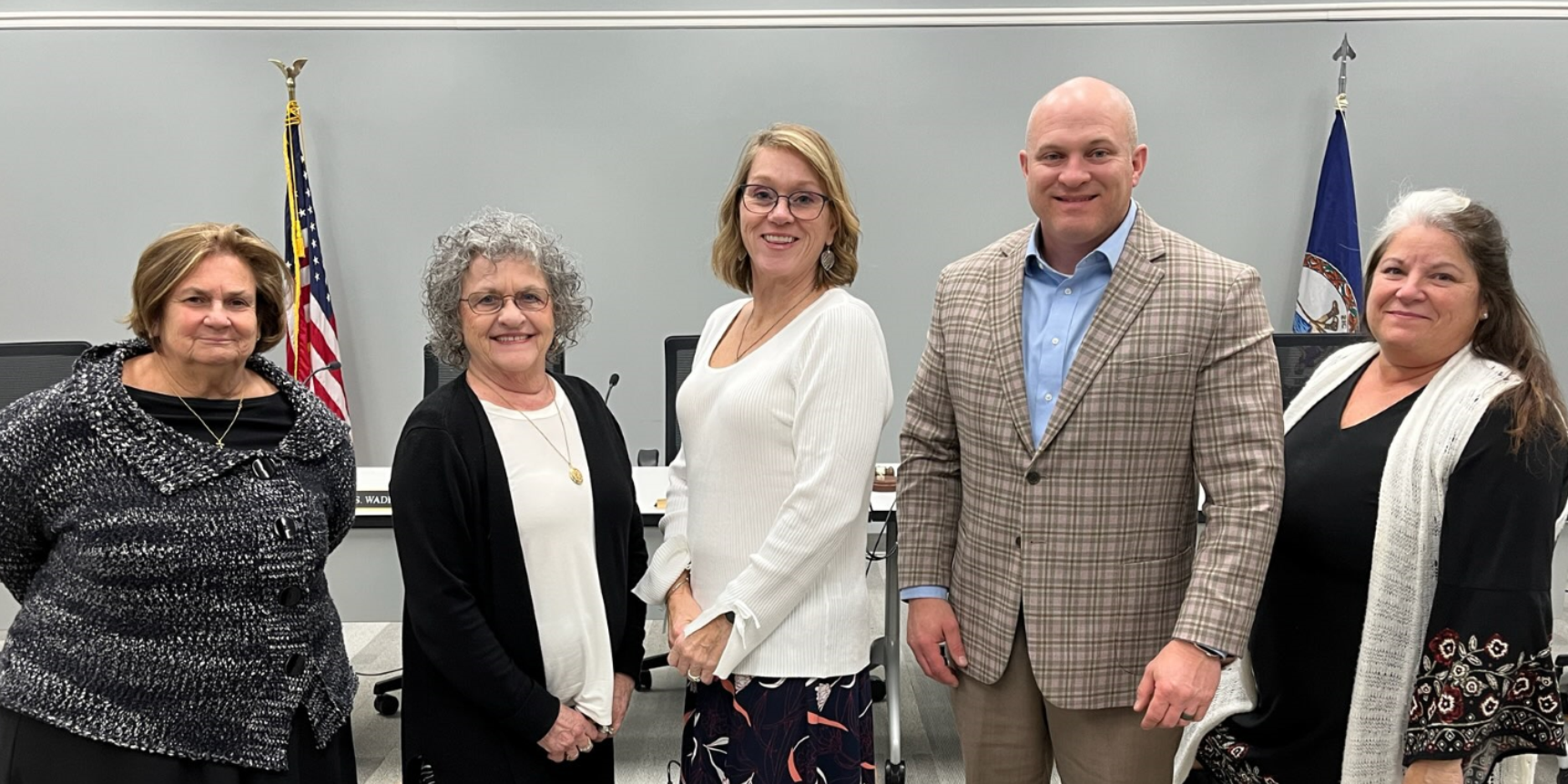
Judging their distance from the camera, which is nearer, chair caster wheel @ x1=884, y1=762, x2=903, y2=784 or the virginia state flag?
chair caster wheel @ x1=884, y1=762, x2=903, y2=784

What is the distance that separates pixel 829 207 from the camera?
1491mm

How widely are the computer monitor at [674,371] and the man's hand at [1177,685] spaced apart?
2.19m

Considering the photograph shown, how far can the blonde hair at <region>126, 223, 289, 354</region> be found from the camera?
1.37 m

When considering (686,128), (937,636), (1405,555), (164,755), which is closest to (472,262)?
(164,755)

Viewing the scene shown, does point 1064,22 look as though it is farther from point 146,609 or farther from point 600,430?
point 146,609

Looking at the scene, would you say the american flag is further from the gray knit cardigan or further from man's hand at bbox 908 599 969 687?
man's hand at bbox 908 599 969 687

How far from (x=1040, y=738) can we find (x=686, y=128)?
3.57 m

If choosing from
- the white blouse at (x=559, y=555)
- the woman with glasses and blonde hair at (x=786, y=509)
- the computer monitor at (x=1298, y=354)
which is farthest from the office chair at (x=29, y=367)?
the computer monitor at (x=1298, y=354)

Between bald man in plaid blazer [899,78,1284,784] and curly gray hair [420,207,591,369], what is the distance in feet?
2.00

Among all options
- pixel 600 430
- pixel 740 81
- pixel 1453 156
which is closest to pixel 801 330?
pixel 600 430

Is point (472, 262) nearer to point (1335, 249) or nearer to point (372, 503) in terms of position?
point (372, 503)

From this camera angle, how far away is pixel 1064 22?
4406mm

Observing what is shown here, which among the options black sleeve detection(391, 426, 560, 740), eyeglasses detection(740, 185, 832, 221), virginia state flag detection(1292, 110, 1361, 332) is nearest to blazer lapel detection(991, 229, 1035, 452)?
eyeglasses detection(740, 185, 832, 221)

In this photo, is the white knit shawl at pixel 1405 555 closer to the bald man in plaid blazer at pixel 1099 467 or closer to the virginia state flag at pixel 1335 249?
the bald man in plaid blazer at pixel 1099 467
